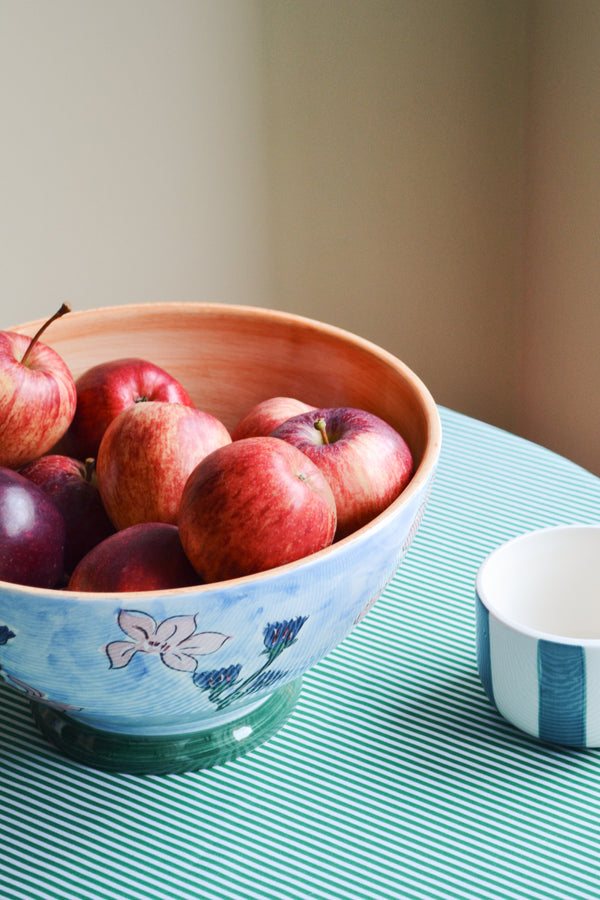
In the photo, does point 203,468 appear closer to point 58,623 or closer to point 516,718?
point 58,623

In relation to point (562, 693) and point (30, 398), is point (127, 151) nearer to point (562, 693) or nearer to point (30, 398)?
point (30, 398)

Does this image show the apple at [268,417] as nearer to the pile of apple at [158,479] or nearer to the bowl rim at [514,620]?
the pile of apple at [158,479]

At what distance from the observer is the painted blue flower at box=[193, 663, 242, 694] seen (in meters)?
0.45

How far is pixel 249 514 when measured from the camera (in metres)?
0.49

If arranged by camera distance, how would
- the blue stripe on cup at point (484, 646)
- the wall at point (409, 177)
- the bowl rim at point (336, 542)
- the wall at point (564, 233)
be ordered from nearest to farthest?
the bowl rim at point (336, 542), the blue stripe on cup at point (484, 646), the wall at point (564, 233), the wall at point (409, 177)

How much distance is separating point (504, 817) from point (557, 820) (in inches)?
1.1

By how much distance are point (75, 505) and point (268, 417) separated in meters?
0.15

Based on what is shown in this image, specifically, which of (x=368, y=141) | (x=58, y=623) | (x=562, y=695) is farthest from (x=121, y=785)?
(x=368, y=141)

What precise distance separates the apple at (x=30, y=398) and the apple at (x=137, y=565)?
0.16m

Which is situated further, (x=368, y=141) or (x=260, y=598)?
(x=368, y=141)

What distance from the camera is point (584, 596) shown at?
60 cm

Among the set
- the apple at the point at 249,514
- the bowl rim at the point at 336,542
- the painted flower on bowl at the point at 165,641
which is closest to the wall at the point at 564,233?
the bowl rim at the point at 336,542

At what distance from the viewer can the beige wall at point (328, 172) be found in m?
1.49

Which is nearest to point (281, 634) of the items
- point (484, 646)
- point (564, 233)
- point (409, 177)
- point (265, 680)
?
point (265, 680)
